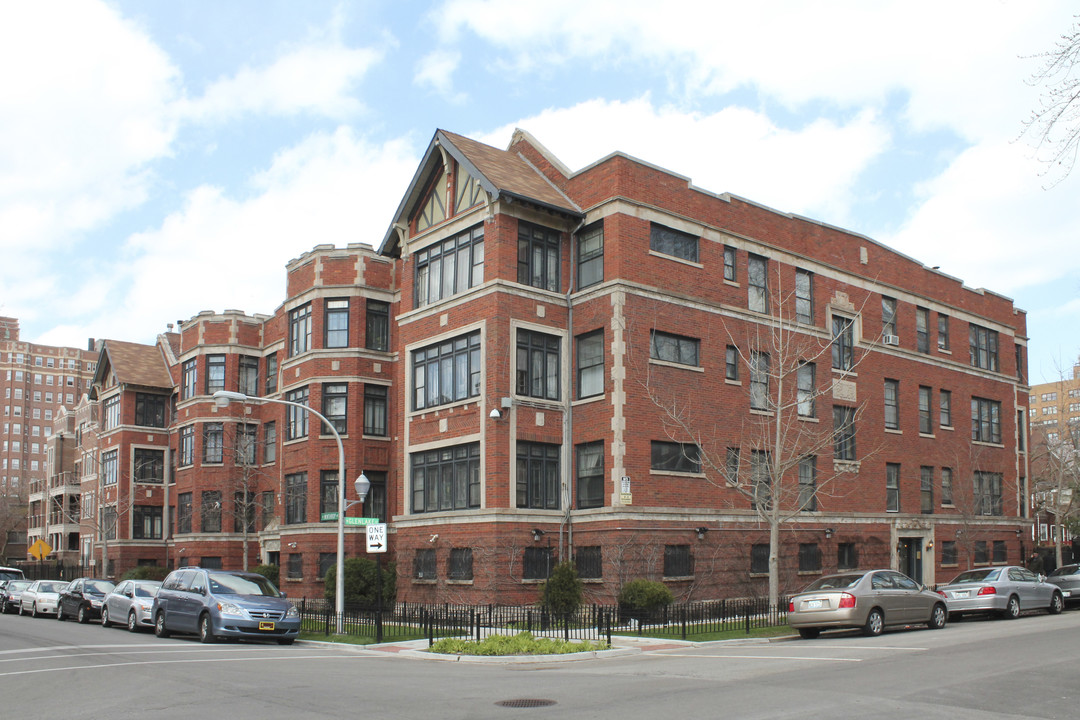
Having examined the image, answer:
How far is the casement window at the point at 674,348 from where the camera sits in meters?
30.8

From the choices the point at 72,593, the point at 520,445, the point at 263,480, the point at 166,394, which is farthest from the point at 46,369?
the point at 520,445

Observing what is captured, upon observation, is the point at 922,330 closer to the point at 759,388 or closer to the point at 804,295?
the point at 804,295

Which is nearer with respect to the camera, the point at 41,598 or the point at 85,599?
the point at 85,599

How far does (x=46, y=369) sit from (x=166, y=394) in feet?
358

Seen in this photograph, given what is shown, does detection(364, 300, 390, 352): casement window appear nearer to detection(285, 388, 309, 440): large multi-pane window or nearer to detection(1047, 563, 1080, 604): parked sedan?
detection(285, 388, 309, 440): large multi-pane window

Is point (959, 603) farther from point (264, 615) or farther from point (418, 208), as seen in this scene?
point (418, 208)

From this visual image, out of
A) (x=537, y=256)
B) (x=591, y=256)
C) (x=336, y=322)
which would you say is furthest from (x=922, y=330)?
(x=336, y=322)

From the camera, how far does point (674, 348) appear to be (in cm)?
3142

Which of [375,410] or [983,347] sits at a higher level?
[983,347]

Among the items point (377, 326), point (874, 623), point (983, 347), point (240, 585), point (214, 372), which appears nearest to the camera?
point (874, 623)

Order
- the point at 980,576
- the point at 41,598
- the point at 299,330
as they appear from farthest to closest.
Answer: the point at 299,330
the point at 41,598
the point at 980,576

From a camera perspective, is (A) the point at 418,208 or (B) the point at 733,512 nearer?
(B) the point at 733,512

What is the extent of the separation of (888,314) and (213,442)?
102 ft

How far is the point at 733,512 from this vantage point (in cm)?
3175
